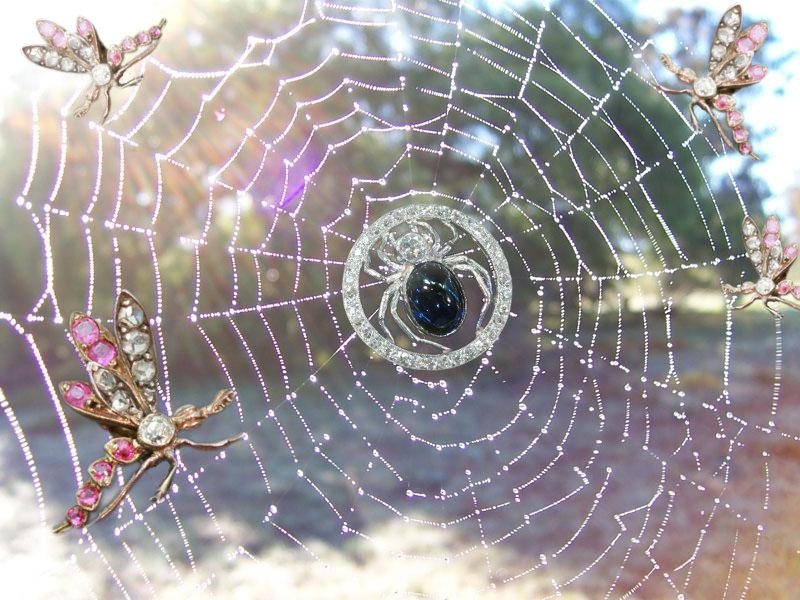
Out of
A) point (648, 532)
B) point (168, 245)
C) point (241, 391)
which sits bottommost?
point (241, 391)

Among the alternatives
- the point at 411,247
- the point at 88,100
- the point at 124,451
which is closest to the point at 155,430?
the point at 124,451

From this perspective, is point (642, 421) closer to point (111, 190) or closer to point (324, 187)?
point (324, 187)

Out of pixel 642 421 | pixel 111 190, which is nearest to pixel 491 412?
pixel 642 421

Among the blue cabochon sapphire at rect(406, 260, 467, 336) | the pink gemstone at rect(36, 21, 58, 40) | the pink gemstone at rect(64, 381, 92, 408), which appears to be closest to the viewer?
the pink gemstone at rect(64, 381, 92, 408)

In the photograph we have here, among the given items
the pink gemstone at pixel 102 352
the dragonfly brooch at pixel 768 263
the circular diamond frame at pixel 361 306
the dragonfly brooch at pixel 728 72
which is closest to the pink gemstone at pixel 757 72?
the dragonfly brooch at pixel 728 72

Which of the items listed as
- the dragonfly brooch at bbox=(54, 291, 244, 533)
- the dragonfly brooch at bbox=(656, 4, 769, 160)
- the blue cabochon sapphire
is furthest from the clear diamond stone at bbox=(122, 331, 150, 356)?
the dragonfly brooch at bbox=(656, 4, 769, 160)

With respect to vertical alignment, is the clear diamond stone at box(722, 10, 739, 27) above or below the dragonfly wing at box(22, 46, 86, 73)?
above

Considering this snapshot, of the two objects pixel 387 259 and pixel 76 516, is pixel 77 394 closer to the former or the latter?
pixel 76 516

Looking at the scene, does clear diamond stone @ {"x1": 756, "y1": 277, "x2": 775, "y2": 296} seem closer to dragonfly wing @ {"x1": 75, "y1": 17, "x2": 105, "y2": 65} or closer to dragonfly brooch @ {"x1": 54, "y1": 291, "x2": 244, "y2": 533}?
dragonfly brooch @ {"x1": 54, "y1": 291, "x2": 244, "y2": 533}
